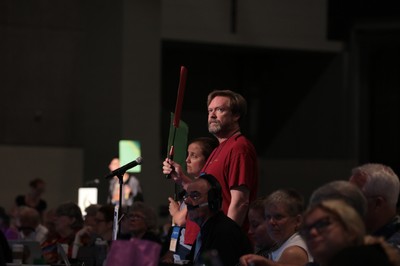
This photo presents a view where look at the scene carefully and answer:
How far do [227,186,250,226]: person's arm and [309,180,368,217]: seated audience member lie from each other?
67.7 inches

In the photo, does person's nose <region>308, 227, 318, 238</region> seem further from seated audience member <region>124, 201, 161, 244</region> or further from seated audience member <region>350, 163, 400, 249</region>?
seated audience member <region>124, 201, 161, 244</region>

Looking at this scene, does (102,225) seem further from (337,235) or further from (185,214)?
(337,235)


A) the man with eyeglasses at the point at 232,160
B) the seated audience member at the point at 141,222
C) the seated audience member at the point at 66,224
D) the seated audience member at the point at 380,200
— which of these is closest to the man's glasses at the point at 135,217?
the seated audience member at the point at 141,222

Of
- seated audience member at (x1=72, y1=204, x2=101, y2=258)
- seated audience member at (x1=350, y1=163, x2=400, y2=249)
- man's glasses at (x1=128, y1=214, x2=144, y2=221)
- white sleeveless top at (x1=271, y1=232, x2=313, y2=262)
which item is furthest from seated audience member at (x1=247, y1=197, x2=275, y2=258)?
seated audience member at (x1=72, y1=204, x2=101, y2=258)

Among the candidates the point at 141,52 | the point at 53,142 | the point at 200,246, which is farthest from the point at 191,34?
the point at 200,246

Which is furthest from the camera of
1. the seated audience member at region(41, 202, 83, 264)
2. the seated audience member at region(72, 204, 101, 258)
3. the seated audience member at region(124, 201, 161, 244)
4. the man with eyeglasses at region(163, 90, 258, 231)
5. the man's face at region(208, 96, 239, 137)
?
the seated audience member at region(41, 202, 83, 264)

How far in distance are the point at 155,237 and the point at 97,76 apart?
31.8ft

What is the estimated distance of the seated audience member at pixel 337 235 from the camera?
3385 mm

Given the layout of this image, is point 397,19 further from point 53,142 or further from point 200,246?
point 200,246

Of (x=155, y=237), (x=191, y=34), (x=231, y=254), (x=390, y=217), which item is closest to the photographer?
(x=390, y=217)

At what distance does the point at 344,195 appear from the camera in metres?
3.82

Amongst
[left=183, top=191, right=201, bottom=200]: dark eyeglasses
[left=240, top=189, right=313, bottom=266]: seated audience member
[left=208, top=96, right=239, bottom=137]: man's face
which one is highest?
[left=208, top=96, right=239, bottom=137]: man's face

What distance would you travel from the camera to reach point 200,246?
4977mm

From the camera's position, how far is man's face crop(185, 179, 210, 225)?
4953 millimetres
